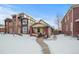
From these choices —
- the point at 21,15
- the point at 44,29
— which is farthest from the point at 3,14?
the point at 44,29

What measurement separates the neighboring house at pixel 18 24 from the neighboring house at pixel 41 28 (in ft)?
0.25

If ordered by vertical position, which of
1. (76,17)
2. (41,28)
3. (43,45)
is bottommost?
(43,45)

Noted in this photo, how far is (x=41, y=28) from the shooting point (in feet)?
8.30

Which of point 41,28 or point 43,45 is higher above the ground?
point 41,28

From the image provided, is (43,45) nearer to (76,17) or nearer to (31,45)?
(31,45)

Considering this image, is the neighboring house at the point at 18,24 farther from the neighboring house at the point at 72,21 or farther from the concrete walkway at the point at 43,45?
the neighboring house at the point at 72,21

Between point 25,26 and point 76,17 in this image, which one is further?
point 25,26

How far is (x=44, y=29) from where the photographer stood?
2.53m

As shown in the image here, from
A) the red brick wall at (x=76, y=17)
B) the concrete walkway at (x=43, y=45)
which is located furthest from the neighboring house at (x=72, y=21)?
the concrete walkway at (x=43, y=45)

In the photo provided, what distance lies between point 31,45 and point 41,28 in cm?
26

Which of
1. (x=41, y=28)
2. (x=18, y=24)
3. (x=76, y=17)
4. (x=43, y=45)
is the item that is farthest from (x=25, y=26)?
(x=76, y=17)

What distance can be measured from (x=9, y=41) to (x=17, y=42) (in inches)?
4.1
